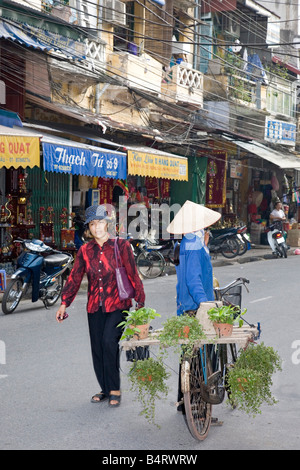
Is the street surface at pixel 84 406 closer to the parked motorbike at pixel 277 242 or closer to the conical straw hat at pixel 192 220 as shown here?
the conical straw hat at pixel 192 220

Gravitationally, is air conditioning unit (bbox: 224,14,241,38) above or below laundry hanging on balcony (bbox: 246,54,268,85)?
above

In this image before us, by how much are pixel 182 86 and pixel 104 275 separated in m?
17.8

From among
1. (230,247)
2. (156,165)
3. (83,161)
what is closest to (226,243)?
(230,247)

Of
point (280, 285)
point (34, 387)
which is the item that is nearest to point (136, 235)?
point (280, 285)

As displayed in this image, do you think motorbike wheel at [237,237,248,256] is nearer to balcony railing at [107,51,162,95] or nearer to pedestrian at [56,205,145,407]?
balcony railing at [107,51,162,95]

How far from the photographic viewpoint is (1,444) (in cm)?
513

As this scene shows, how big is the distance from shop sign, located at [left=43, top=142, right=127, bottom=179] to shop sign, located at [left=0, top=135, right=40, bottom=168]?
266 mm

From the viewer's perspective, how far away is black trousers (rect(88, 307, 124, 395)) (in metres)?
6.20

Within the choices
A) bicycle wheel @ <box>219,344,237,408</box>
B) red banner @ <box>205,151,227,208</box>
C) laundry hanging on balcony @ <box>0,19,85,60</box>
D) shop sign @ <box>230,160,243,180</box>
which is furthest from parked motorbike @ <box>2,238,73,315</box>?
shop sign @ <box>230,160,243,180</box>

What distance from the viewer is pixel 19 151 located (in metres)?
12.9

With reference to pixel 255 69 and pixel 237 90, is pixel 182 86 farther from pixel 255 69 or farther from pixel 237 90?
pixel 255 69

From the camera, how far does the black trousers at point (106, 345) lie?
20.3ft

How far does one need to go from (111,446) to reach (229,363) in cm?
138

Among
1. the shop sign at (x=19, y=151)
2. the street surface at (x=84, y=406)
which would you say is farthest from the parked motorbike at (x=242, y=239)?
the street surface at (x=84, y=406)
